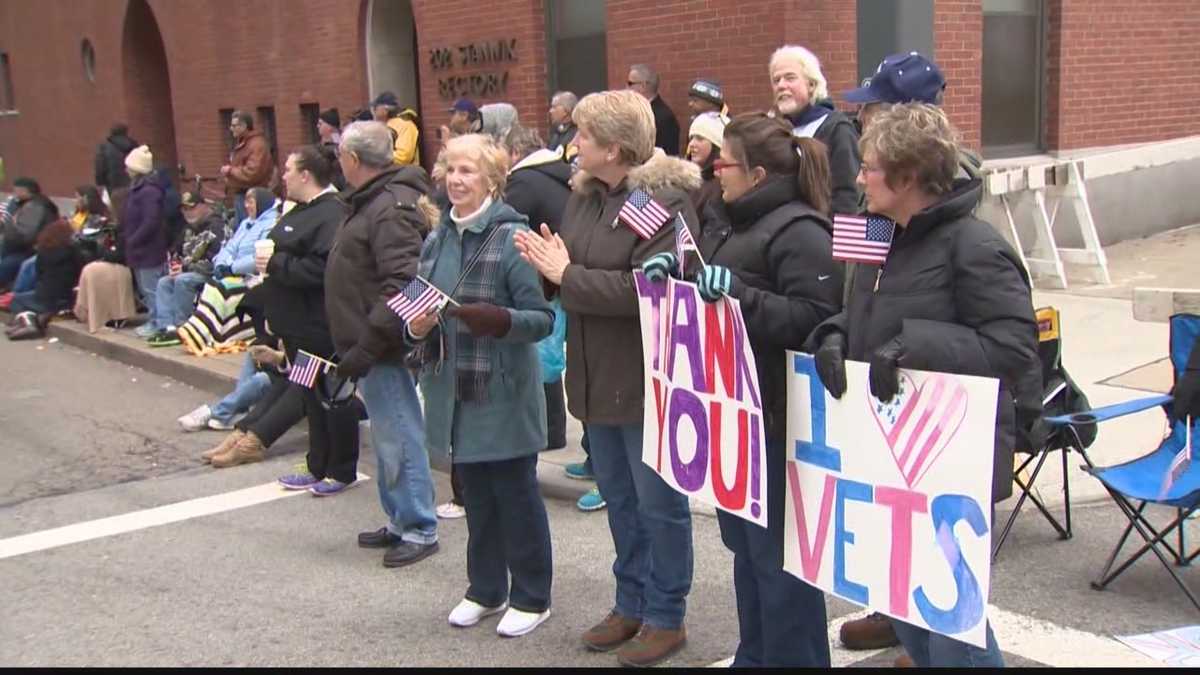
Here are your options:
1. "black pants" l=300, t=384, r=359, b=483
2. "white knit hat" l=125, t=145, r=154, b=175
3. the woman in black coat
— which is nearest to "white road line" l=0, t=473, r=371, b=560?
"black pants" l=300, t=384, r=359, b=483

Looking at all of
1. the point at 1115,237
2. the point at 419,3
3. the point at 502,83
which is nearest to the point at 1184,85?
the point at 1115,237

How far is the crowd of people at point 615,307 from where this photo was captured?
10.8 feet

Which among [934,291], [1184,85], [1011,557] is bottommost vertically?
[1011,557]

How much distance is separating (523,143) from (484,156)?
7.35 feet

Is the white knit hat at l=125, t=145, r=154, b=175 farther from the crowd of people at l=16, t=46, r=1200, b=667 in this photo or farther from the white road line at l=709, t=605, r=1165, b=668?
the white road line at l=709, t=605, r=1165, b=668

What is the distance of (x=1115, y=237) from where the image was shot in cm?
1175

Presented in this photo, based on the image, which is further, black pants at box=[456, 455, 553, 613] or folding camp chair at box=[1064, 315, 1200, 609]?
black pants at box=[456, 455, 553, 613]

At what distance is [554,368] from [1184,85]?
9.06 m

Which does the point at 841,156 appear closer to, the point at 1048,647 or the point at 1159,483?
the point at 1159,483

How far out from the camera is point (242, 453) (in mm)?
7703

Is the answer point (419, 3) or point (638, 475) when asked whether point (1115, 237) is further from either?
point (638, 475)

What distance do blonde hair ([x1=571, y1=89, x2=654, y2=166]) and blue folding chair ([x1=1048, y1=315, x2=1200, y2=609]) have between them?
6.53 ft

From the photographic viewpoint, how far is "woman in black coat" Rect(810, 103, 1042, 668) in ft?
10.4

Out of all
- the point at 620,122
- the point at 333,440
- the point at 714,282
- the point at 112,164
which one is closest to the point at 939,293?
the point at 714,282
